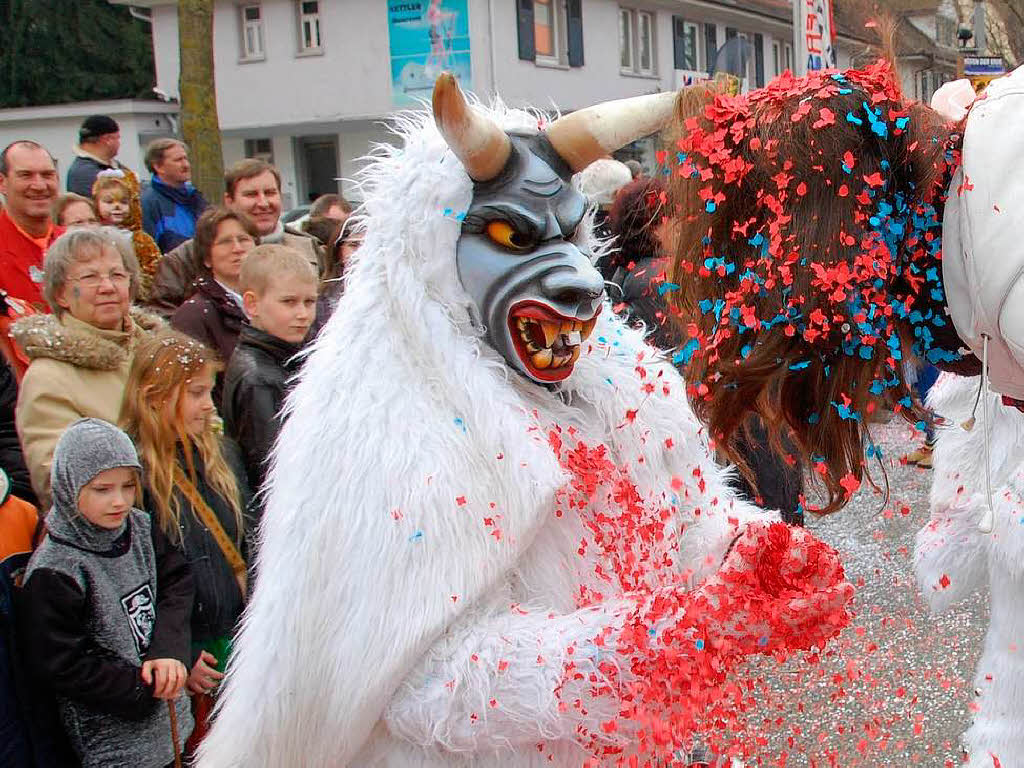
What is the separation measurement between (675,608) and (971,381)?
156 centimetres

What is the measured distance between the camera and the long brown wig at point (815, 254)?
1345mm

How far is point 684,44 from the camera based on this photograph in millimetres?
24031

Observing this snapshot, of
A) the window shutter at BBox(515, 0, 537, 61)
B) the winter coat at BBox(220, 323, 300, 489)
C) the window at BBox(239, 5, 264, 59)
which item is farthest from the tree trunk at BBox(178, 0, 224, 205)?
the window at BBox(239, 5, 264, 59)

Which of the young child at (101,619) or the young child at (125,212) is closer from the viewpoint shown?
the young child at (101,619)

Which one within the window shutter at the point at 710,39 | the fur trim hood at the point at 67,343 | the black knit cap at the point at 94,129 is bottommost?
the fur trim hood at the point at 67,343

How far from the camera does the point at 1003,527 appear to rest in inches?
92.7

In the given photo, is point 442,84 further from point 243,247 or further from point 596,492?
point 243,247

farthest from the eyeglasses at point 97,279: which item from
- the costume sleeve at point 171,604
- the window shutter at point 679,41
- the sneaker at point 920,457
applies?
the window shutter at point 679,41

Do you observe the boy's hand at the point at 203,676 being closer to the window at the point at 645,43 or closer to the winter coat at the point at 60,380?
the winter coat at the point at 60,380

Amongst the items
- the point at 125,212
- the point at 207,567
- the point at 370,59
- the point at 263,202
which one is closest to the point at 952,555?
the point at 207,567

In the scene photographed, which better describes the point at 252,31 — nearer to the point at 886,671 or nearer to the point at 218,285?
the point at 218,285

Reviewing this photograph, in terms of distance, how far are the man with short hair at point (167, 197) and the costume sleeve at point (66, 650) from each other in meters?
3.38

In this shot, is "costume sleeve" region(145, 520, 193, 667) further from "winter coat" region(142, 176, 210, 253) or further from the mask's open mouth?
"winter coat" region(142, 176, 210, 253)

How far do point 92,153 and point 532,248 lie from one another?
532cm
